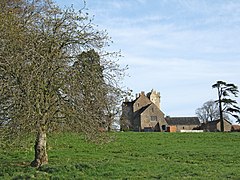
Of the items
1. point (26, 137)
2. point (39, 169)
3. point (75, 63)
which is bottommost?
point (39, 169)

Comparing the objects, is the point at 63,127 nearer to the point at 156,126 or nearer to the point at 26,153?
the point at 26,153

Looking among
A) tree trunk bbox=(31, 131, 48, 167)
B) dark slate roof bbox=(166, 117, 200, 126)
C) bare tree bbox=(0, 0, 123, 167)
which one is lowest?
tree trunk bbox=(31, 131, 48, 167)

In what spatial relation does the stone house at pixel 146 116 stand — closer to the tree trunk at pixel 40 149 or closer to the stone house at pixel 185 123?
the stone house at pixel 185 123

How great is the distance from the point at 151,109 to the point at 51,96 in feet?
242

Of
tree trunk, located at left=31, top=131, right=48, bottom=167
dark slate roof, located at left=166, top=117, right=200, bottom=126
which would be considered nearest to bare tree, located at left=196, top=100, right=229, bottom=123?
dark slate roof, located at left=166, top=117, right=200, bottom=126

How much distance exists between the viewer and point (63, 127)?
734 inches

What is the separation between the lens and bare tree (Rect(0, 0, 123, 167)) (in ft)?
55.0

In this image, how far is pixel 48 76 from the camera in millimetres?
17406

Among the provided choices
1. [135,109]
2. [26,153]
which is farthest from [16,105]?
[135,109]

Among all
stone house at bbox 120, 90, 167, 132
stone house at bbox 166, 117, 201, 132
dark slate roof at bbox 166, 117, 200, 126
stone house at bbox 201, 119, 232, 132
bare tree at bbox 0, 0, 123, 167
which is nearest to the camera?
bare tree at bbox 0, 0, 123, 167

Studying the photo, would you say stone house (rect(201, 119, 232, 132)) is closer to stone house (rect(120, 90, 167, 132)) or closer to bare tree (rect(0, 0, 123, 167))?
stone house (rect(120, 90, 167, 132))

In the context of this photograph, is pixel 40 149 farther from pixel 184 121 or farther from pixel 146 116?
pixel 184 121

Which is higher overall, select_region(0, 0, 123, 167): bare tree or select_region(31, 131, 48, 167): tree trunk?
select_region(0, 0, 123, 167): bare tree

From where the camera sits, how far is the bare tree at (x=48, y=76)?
1677 cm
